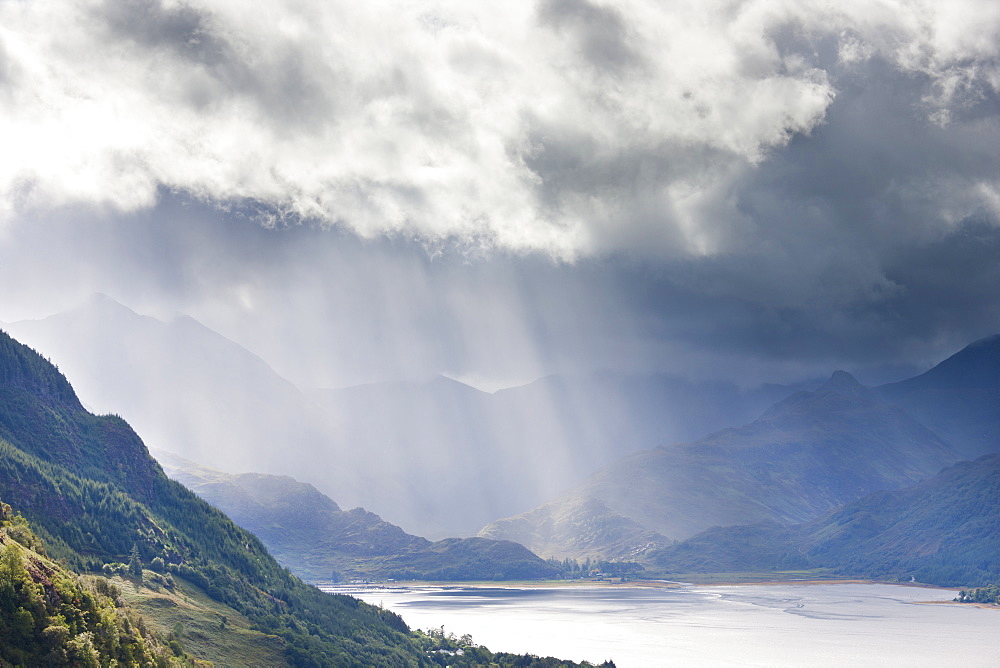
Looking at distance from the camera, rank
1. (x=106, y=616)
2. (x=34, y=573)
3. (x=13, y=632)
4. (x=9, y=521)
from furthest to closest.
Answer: (x=9, y=521), (x=106, y=616), (x=34, y=573), (x=13, y=632)

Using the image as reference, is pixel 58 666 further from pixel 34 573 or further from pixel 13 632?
pixel 34 573

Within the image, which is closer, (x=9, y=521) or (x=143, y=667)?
(x=143, y=667)

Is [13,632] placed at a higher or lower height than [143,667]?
higher

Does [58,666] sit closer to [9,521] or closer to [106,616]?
[106,616]

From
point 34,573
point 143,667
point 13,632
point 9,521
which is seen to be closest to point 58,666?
point 13,632

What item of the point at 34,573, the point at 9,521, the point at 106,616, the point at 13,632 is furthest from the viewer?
the point at 9,521

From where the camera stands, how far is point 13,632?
123 meters

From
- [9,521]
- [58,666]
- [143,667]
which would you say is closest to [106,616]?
[143,667]

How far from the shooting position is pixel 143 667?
152 meters

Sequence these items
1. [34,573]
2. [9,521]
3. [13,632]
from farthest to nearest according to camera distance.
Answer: [9,521], [34,573], [13,632]

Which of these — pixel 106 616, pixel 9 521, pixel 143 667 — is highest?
pixel 9 521

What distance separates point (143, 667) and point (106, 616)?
11.6 meters

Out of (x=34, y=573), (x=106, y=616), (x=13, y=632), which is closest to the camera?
(x=13, y=632)

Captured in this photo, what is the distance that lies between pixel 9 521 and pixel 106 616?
169 ft
